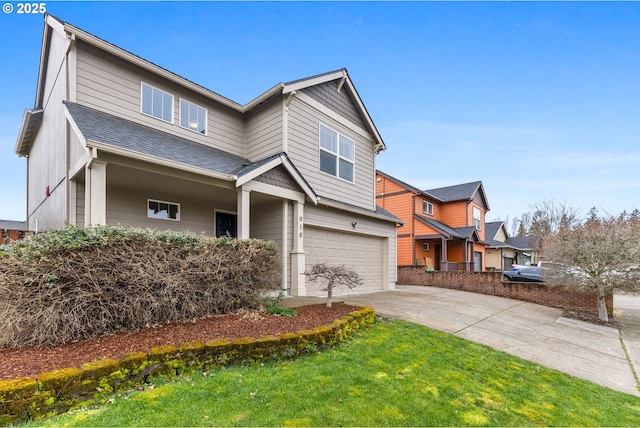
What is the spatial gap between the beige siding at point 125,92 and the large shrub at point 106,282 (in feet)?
16.3

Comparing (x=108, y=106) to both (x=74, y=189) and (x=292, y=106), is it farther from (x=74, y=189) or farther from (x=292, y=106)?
(x=292, y=106)

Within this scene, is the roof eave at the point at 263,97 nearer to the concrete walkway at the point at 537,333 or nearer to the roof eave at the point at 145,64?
the roof eave at the point at 145,64

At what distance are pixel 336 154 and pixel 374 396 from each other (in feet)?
29.9

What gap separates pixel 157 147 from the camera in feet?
23.2

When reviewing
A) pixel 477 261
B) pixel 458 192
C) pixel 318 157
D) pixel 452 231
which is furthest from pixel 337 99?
pixel 477 261

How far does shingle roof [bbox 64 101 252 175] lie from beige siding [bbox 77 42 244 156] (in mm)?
287

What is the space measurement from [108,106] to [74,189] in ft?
8.13

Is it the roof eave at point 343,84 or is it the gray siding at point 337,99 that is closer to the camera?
the roof eave at point 343,84

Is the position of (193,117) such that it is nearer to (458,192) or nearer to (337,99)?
(337,99)

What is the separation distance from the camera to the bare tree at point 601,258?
28.3ft

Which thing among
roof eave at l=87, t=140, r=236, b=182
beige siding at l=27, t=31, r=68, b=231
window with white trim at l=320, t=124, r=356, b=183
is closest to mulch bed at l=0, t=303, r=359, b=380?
roof eave at l=87, t=140, r=236, b=182

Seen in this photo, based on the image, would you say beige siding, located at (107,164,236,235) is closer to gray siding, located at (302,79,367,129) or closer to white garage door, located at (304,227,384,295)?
white garage door, located at (304,227,384,295)

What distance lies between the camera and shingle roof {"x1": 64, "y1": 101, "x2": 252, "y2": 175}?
6.18 metres

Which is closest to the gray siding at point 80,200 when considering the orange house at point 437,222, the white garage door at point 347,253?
the white garage door at point 347,253
